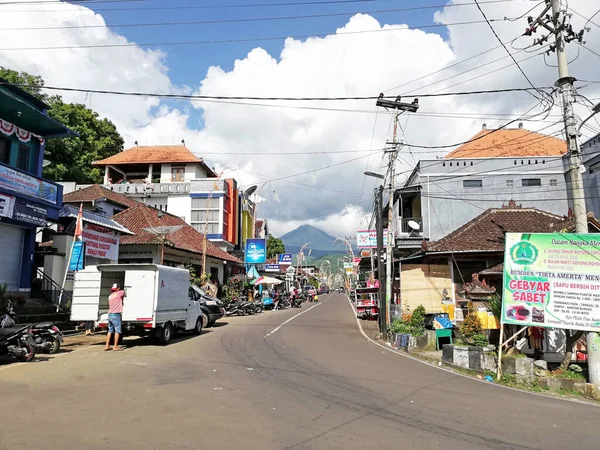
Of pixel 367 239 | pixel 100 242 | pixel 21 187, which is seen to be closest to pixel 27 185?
pixel 21 187

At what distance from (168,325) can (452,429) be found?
10.4 meters

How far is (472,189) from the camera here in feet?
86.9

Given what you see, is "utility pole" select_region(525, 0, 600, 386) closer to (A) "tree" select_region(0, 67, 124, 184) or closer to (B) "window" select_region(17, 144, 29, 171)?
(B) "window" select_region(17, 144, 29, 171)

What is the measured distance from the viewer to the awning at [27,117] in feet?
52.6

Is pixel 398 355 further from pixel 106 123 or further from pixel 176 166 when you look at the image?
pixel 106 123

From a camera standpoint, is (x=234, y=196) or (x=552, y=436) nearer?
(x=552, y=436)

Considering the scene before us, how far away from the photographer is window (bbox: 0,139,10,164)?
17109 mm

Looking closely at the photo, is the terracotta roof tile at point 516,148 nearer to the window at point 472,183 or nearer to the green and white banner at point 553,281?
the window at point 472,183

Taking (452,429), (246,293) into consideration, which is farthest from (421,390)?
(246,293)

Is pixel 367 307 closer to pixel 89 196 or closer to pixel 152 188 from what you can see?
pixel 89 196

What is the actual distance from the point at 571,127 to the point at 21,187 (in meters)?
17.8

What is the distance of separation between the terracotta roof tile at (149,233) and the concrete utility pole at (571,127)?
1999 centimetres

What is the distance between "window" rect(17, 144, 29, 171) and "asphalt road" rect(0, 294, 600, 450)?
10.7 meters

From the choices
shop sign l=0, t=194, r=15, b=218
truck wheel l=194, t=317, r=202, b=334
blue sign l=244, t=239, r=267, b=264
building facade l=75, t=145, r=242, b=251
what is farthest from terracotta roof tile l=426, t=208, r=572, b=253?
building facade l=75, t=145, r=242, b=251
